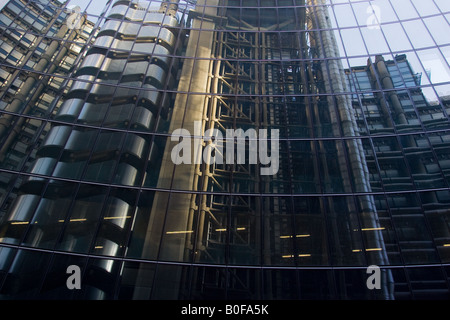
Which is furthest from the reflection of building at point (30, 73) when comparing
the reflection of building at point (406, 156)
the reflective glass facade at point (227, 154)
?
the reflection of building at point (406, 156)

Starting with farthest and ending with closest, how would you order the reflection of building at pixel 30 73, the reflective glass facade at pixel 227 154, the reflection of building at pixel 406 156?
the reflection of building at pixel 30 73
the reflection of building at pixel 406 156
the reflective glass facade at pixel 227 154

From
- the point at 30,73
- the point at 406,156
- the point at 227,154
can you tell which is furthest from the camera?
the point at 30,73

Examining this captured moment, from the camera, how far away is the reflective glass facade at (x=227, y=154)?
1395cm

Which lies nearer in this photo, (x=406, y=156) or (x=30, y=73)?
(x=406, y=156)

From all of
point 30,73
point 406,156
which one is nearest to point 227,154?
point 406,156

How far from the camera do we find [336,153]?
17484mm

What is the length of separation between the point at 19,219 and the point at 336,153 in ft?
58.8

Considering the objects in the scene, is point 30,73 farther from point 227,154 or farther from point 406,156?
point 406,156

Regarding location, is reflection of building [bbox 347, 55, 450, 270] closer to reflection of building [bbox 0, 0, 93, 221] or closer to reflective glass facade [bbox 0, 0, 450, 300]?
reflective glass facade [bbox 0, 0, 450, 300]

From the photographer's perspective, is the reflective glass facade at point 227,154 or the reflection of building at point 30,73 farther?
the reflection of building at point 30,73

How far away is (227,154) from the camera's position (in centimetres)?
1783

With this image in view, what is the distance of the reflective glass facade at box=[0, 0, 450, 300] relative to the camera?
1395 cm

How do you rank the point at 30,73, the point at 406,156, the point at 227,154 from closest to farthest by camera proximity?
the point at 406,156 < the point at 227,154 < the point at 30,73

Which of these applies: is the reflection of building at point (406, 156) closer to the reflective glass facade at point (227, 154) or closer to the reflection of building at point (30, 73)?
the reflective glass facade at point (227, 154)
